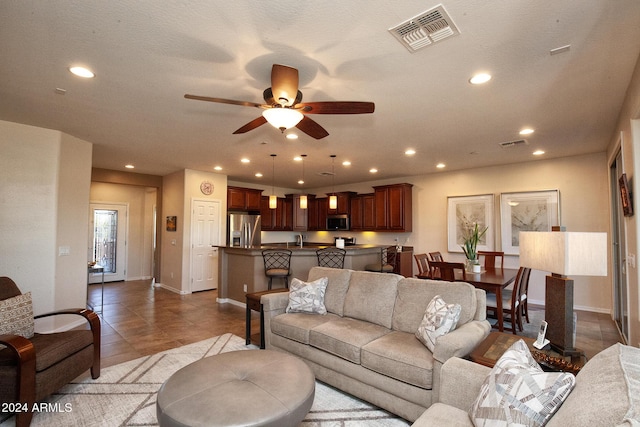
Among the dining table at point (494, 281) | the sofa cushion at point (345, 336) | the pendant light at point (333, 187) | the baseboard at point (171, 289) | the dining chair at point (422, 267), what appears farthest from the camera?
the baseboard at point (171, 289)

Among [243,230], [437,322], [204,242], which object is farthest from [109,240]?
[437,322]

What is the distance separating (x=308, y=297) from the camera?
131 inches

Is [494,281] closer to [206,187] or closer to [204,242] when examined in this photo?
[204,242]

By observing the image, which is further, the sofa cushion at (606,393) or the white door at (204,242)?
the white door at (204,242)

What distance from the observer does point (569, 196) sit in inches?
216

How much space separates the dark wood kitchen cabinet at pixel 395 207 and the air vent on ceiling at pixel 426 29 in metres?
5.32

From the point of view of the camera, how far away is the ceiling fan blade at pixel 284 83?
2.24 m

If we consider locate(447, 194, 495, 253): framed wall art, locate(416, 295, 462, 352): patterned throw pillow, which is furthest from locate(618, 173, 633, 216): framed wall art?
locate(447, 194, 495, 253): framed wall art

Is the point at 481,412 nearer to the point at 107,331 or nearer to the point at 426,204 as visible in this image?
the point at 107,331

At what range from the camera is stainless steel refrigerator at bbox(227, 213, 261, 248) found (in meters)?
7.58

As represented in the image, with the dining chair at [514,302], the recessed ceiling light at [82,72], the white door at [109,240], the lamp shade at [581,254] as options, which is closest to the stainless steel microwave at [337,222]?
the dining chair at [514,302]

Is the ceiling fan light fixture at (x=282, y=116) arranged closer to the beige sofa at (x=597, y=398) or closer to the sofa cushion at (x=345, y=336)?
the sofa cushion at (x=345, y=336)

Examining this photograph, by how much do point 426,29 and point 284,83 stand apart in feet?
3.27

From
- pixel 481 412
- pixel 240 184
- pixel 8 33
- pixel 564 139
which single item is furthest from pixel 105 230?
pixel 564 139
